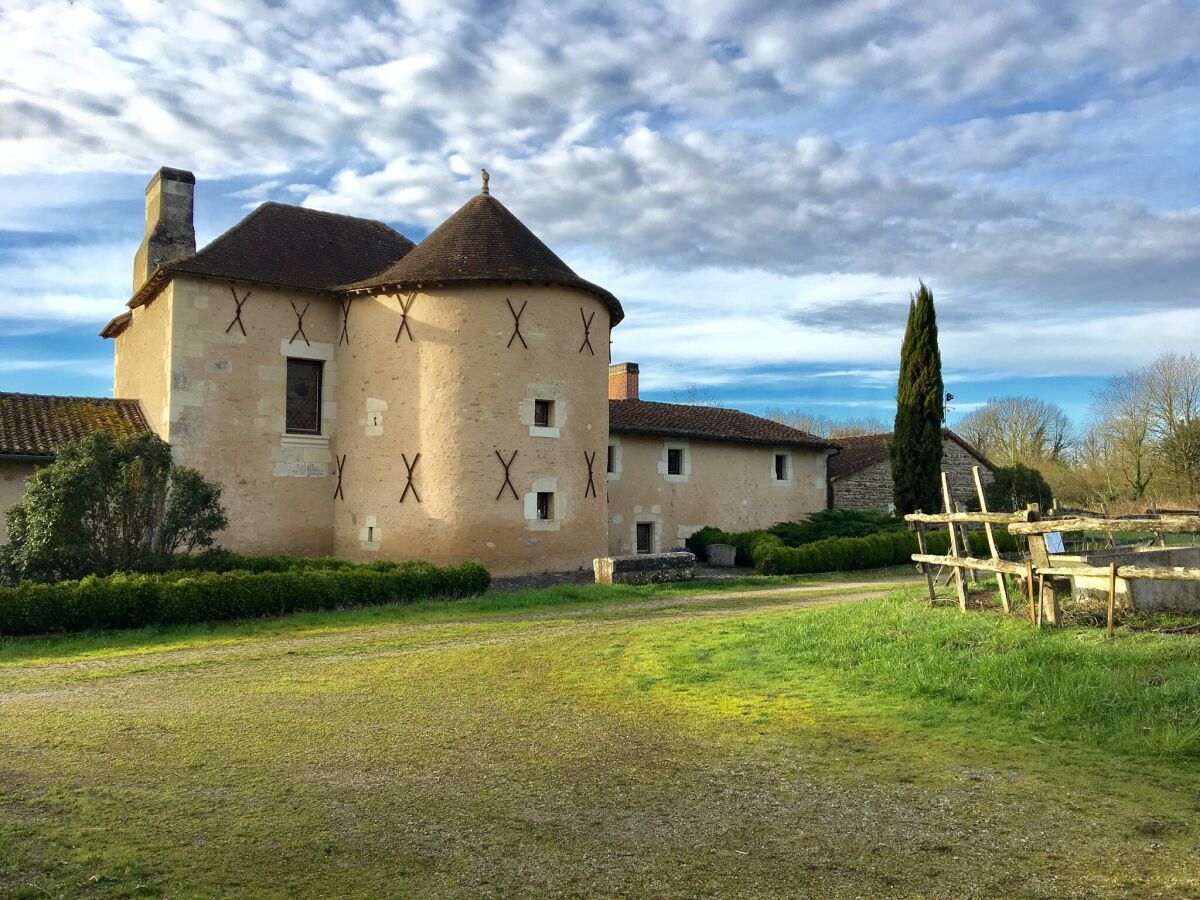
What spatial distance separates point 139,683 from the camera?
27.6 feet

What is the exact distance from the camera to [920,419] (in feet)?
81.4

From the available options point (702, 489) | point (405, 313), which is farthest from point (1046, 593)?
point (702, 489)

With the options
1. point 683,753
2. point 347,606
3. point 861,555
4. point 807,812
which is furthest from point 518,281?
point 807,812

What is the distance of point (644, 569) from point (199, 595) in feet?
24.9

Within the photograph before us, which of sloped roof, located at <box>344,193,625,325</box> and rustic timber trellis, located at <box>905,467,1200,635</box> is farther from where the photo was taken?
sloped roof, located at <box>344,193,625,325</box>

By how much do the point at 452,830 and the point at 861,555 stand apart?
17.2m

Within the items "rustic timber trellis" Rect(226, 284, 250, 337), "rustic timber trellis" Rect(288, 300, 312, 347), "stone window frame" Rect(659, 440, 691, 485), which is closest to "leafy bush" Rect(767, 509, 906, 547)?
"stone window frame" Rect(659, 440, 691, 485)

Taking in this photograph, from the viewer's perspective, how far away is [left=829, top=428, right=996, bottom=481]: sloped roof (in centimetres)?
2711

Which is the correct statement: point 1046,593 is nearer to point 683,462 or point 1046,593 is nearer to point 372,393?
point 372,393

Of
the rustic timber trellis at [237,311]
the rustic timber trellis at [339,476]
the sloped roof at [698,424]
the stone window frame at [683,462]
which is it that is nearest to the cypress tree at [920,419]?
the sloped roof at [698,424]

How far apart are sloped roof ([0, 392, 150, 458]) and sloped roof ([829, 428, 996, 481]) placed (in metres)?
18.0

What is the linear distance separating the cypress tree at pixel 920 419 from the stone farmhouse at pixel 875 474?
1.67m

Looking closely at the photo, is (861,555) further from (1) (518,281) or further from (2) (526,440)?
(1) (518,281)

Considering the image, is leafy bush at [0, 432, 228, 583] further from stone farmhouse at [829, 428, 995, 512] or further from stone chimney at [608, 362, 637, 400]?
stone farmhouse at [829, 428, 995, 512]
